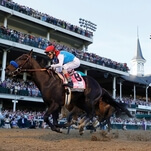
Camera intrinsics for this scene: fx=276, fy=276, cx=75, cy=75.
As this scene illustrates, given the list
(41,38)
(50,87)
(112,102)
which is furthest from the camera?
(41,38)

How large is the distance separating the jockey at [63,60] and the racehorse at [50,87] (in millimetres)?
264

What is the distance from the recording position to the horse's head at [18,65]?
7.63 metres

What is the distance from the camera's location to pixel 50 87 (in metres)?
7.59

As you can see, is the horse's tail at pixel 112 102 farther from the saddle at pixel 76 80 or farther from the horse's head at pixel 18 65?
the horse's head at pixel 18 65

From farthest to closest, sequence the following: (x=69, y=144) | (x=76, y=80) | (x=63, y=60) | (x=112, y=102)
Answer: (x=112, y=102) → (x=76, y=80) → (x=63, y=60) → (x=69, y=144)

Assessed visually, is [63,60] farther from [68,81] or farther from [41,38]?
[41,38]

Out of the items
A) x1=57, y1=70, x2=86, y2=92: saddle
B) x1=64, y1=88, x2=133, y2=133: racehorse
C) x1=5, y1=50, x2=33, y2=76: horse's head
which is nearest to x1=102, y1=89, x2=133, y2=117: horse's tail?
x1=64, y1=88, x2=133, y2=133: racehorse

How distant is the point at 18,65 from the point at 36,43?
19669 millimetres

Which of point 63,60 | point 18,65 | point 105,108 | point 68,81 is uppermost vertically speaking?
point 63,60

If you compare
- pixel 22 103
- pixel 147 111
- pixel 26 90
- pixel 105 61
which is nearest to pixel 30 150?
pixel 26 90

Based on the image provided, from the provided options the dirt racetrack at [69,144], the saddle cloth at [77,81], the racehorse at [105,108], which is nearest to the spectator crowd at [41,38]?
the racehorse at [105,108]

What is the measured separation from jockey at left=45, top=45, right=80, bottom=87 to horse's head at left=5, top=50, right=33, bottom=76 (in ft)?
1.88

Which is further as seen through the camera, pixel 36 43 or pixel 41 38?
pixel 41 38

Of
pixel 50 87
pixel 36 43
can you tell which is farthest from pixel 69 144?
pixel 36 43
